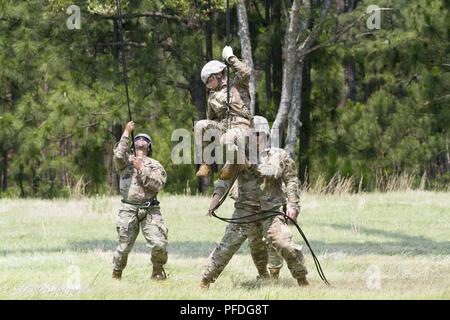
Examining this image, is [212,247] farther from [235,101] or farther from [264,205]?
[235,101]

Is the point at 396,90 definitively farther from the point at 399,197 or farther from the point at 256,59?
the point at 399,197

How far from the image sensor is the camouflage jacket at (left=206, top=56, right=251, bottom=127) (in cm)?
1005

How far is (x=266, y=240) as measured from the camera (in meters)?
10.3

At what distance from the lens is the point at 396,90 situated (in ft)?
115

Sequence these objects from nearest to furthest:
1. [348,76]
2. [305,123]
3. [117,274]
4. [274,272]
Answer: [117,274] < [274,272] < [305,123] < [348,76]

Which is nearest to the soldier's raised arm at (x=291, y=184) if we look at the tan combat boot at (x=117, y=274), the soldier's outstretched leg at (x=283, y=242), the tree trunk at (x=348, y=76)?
the soldier's outstretched leg at (x=283, y=242)

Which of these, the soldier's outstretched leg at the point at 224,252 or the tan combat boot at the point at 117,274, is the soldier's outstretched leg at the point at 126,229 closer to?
the tan combat boot at the point at 117,274

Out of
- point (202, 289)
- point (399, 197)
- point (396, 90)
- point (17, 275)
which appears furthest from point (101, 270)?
point (396, 90)

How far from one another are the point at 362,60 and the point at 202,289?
804 inches

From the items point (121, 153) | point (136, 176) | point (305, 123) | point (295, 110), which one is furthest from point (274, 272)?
point (305, 123)

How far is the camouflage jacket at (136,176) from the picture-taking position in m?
11.0

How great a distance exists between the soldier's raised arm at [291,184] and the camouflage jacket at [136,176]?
1.36 m

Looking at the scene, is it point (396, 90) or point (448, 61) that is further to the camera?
point (396, 90)

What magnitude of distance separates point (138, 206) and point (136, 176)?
33cm
